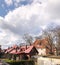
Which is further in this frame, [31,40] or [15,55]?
[31,40]

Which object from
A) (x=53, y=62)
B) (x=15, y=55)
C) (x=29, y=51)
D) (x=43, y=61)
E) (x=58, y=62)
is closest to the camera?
(x=58, y=62)

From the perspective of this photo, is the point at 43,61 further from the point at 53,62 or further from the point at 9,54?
the point at 9,54

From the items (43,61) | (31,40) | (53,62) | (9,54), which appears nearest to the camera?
(53,62)

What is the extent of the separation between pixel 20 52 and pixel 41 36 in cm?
1527

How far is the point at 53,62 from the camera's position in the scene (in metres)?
43.8

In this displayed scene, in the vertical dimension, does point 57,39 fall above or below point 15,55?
above

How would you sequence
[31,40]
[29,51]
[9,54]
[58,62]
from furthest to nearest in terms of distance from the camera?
[31,40], [9,54], [29,51], [58,62]

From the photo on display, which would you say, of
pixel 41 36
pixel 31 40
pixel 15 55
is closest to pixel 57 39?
pixel 41 36

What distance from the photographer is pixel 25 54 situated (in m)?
78.3

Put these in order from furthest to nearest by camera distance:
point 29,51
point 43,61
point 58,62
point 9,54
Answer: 1. point 9,54
2. point 29,51
3. point 43,61
4. point 58,62

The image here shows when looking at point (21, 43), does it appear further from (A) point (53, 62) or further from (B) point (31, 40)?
(A) point (53, 62)

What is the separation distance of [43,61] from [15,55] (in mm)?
32090

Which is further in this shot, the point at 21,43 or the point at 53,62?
the point at 21,43

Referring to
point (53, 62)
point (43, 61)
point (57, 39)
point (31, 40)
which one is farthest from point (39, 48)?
point (53, 62)
